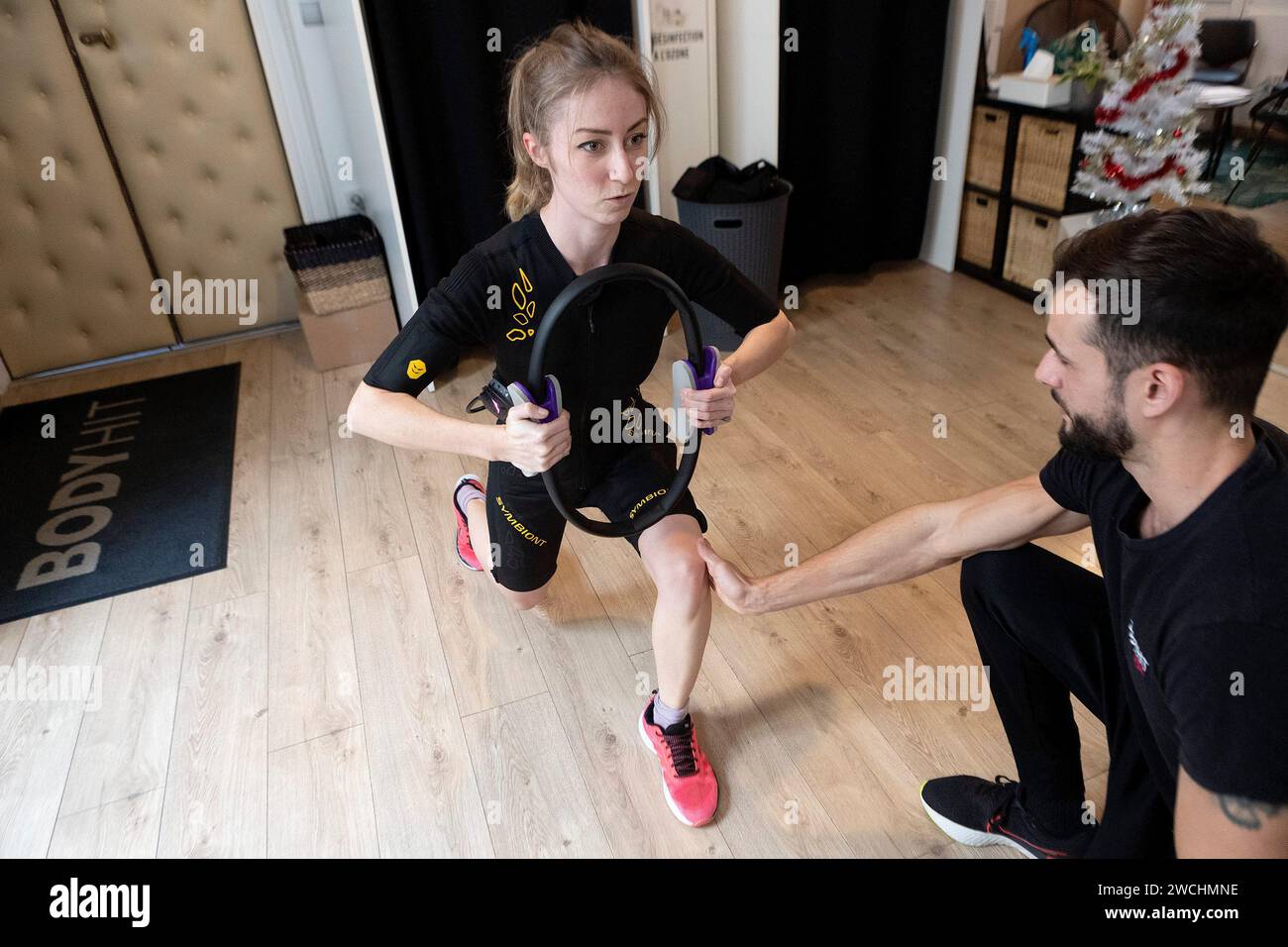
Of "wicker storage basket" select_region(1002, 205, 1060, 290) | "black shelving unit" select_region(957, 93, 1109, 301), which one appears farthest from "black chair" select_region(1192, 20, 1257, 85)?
"wicker storage basket" select_region(1002, 205, 1060, 290)

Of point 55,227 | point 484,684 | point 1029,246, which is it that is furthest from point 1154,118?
point 55,227

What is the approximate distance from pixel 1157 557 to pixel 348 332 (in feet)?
9.48

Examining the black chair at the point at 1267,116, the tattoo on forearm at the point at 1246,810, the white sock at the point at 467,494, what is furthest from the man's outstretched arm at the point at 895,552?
the black chair at the point at 1267,116

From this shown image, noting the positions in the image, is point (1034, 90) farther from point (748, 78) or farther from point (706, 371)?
point (706, 371)

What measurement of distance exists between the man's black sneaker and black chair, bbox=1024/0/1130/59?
7.87ft

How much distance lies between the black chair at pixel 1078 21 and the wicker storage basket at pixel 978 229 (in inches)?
23.3

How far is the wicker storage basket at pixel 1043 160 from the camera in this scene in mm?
3008

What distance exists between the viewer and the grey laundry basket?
2.94 meters

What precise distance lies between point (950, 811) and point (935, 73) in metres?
2.95

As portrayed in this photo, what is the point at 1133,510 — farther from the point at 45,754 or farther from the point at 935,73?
the point at 935,73

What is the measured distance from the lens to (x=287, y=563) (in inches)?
87.4

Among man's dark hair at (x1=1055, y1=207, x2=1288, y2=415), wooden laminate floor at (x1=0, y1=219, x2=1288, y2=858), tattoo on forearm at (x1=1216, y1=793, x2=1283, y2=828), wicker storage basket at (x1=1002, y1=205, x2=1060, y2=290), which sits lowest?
wooden laminate floor at (x1=0, y1=219, x2=1288, y2=858)

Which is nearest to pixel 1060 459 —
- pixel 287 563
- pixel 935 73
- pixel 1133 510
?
pixel 1133 510

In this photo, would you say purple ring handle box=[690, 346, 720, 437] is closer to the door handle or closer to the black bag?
the black bag
